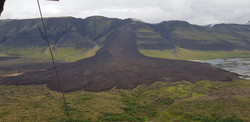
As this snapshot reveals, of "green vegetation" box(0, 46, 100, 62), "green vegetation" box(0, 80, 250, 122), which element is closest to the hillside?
"green vegetation" box(0, 46, 100, 62)

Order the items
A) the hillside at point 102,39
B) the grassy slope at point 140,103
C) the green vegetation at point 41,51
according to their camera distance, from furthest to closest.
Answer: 1. the hillside at point 102,39
2. the green vegetation at point 41,51
3. the grassy slope at point 140,103

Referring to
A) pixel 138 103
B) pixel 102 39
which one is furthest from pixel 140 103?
pixel 102 39

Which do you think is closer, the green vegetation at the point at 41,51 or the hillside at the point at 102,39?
the green vegetation at the point at 41,51

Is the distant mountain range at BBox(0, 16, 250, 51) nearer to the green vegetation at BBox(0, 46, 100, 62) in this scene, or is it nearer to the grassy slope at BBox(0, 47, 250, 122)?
the green vegetation at BBox(0, 46, 100, 62)

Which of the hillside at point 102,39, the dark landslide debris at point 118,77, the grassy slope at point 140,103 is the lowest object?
the dark landslide debris at point 118,77

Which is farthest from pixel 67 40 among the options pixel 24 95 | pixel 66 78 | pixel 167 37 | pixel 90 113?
pixel 90 113

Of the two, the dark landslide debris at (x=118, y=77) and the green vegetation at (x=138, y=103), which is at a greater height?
the green vegetation at (x=138, y=103)

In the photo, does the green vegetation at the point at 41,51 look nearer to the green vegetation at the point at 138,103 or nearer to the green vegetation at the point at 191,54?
the green vegetation at the point at 191,54

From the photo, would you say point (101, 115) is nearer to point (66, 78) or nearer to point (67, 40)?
point (66, 78)

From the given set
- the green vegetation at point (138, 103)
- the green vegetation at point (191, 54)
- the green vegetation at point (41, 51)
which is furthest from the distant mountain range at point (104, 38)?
the green vegetation at point (138, 103)
